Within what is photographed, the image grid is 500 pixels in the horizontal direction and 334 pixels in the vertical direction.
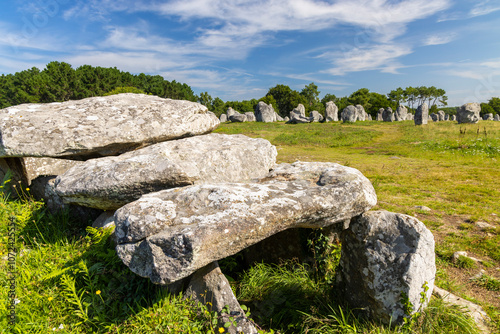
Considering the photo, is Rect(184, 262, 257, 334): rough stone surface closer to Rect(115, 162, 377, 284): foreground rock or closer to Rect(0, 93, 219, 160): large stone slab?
Rect(115, 162, 377, 284): foreground rock

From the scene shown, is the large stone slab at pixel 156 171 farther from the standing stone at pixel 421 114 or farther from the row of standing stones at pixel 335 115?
the row of standing stones at pixel 335 115

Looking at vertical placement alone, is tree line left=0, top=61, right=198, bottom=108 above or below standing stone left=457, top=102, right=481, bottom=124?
above

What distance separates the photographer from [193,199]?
3.61 metres

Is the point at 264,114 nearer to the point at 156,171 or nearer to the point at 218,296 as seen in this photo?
the point at 156,171

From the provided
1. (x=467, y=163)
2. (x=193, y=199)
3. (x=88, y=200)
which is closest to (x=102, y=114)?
(x=88, y=200)

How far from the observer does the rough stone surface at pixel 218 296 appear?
3.30 m

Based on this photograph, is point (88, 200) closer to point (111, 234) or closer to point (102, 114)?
point (111, 234)

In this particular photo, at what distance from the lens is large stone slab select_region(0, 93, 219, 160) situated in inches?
205

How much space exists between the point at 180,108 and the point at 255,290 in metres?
4.41

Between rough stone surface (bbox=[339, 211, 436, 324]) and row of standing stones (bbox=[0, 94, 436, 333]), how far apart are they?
0.5 inches

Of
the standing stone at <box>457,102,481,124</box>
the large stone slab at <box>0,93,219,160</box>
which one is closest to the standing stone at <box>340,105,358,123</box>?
the standing stone at <box>457,102,481,124</box>

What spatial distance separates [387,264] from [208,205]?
244 cm

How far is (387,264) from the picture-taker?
11.7 ft

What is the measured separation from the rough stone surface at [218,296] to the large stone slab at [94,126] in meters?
3.40
